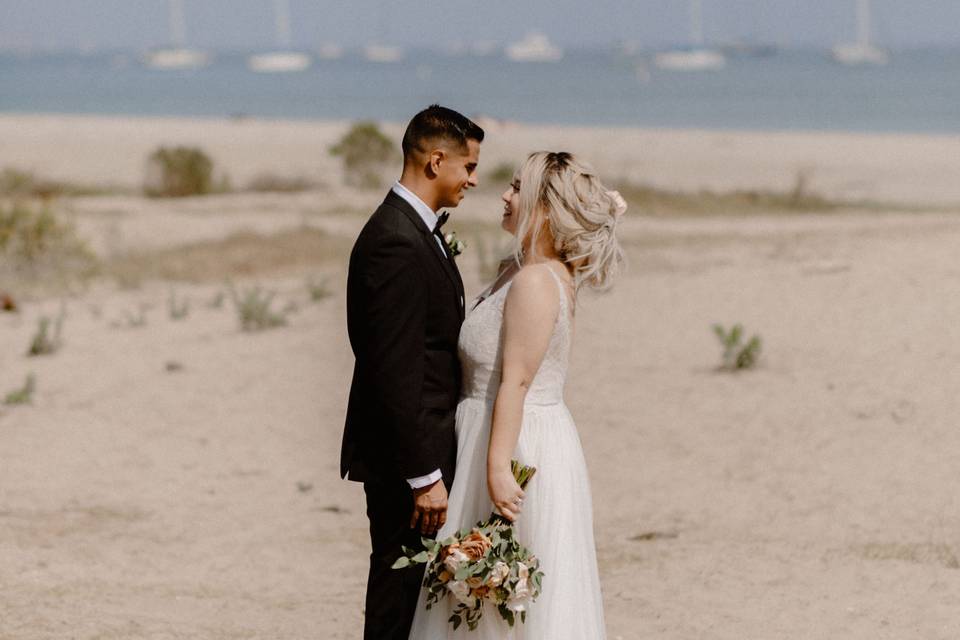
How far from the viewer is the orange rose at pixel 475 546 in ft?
12.4

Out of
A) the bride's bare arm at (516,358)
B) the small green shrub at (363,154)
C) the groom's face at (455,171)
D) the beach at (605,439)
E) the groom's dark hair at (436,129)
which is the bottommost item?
the beach at (605,439)

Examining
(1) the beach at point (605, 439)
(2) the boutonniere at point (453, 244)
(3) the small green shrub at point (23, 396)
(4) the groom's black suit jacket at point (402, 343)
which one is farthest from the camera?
(3) the small green shrub at point (23, 396)

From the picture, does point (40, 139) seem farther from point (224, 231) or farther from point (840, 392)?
point (840, 392)

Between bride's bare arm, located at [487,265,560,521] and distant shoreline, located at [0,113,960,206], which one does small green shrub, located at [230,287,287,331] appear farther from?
distant shoreline, located at [0,113,960,206]

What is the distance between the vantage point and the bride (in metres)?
3.78

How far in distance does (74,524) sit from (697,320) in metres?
6.09

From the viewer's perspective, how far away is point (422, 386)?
3836 mm

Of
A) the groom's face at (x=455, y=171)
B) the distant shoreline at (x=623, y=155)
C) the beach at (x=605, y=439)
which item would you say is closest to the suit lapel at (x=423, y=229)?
the groom's face at (x=455, y=171)

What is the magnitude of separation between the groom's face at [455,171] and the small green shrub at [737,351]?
6.29 meters

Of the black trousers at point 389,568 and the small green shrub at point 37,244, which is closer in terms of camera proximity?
the black trousers at point 389,568

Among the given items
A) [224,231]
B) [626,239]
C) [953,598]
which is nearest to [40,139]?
[224,231]

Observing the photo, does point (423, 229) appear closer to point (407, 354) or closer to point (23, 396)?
point (407, 354)

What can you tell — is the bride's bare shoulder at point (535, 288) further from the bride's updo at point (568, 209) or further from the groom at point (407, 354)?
the groom at point (407, 354)

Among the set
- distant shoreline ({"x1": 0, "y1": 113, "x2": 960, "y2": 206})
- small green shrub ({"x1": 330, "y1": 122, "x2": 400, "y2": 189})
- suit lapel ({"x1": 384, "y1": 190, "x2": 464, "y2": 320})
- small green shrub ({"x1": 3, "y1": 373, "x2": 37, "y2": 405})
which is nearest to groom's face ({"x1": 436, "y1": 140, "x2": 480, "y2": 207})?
suit lapel ({"x1": 384, "y1": 190, "x2": 464, "y2": 320})
